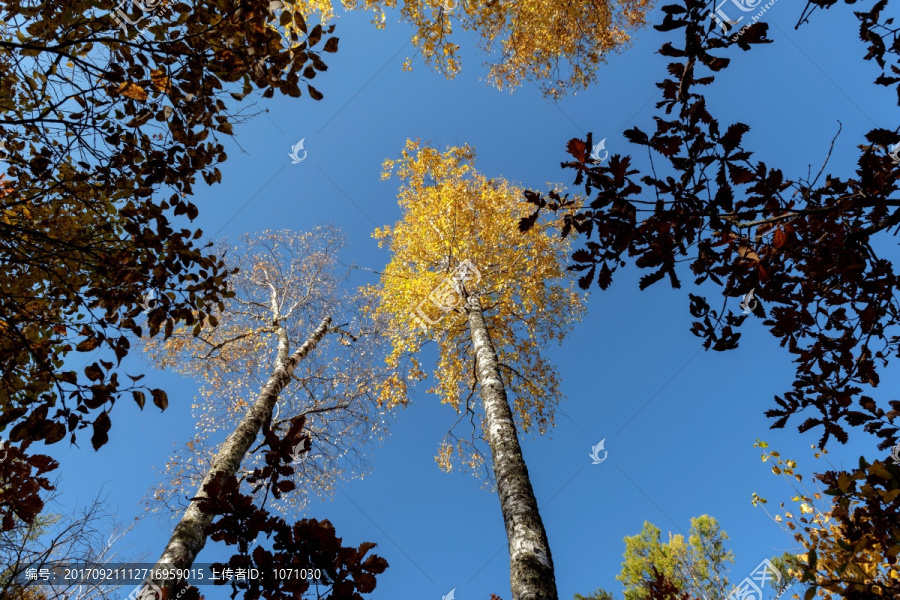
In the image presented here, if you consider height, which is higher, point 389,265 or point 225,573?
point 389,265

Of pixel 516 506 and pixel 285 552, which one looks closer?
pixel 285 552

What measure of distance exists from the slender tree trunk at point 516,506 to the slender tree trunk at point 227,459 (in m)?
1.90

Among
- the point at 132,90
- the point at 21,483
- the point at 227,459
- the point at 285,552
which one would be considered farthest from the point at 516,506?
the point at 227,459

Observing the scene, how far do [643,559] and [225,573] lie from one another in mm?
18488

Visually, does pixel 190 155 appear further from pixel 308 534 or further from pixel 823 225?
pixel 823 225

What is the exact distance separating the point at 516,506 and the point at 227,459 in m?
3.85

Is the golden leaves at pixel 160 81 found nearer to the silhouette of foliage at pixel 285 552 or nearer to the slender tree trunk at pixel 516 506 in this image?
the silhouette of foliage at pixel 285 552

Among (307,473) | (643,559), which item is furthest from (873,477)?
(643,559)

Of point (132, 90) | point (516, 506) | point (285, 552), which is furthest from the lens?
point (516, 506)

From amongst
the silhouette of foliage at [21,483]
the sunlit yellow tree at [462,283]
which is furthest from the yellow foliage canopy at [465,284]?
the silhouette of foliage at [21,483]

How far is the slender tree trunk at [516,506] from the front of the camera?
8.04 feet

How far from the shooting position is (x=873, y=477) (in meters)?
1.86

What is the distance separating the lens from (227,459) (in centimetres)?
509

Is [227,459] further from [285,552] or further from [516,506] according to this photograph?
[285,552]
